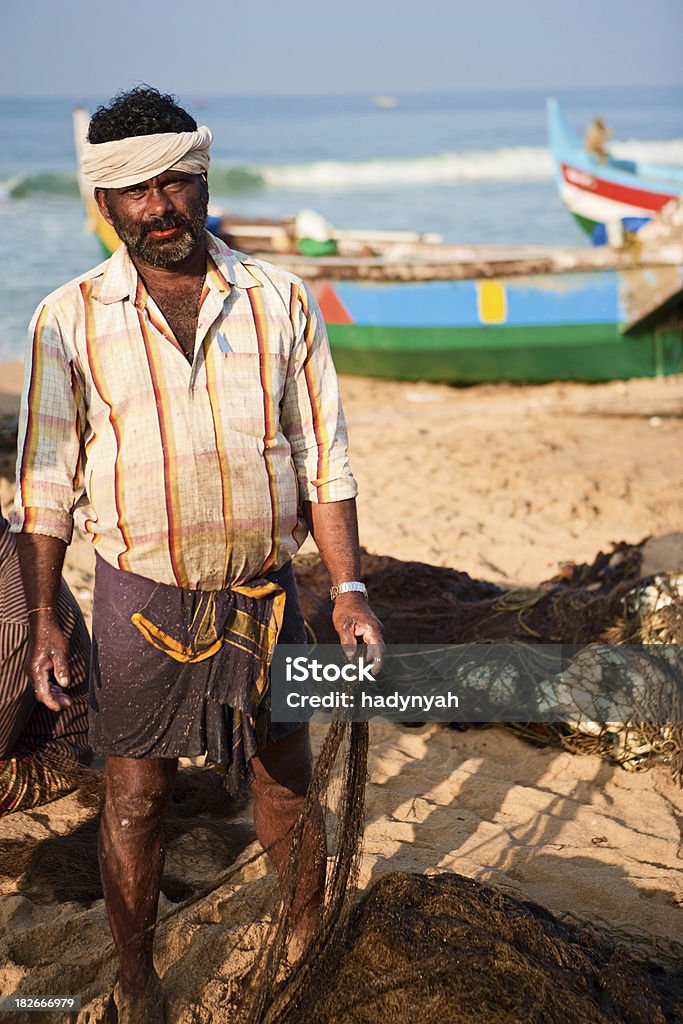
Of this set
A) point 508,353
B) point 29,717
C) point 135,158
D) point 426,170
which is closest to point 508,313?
point 508,353

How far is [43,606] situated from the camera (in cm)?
226

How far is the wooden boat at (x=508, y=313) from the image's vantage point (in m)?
9.04

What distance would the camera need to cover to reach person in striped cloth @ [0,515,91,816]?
317cm

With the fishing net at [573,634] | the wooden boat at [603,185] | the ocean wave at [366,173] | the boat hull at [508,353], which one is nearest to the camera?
the fishing net at [573,634]

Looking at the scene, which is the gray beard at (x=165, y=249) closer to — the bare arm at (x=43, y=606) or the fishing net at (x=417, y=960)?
the bare arm at (x=43, y=606)

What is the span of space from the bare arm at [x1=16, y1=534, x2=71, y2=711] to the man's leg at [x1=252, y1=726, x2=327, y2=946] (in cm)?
53

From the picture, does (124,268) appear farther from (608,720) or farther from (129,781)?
(608,720)

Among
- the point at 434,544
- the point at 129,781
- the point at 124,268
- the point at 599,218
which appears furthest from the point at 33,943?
the point at 599,218

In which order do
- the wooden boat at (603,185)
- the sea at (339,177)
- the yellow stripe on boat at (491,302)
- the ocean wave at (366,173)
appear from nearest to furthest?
the yellow stripe on boat at (491,302), the wooden boat at (603,185), the sea at (339,177), the ocean wave at (366,173)

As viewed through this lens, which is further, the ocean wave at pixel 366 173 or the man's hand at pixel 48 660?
the ocean wave at pixel 366 173

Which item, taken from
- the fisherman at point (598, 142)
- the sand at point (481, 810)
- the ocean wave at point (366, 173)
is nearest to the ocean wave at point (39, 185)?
the ocean wave at point (366, 173)

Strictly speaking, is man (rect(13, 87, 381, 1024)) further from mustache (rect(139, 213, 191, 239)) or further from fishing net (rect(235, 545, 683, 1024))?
fishing net (rect(235, 545, 683, 1024))

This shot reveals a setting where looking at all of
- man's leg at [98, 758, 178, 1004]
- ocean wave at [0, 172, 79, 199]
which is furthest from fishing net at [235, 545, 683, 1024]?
ocean wave at [0, 172, 79, 199]

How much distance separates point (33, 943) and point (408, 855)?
1.08m
